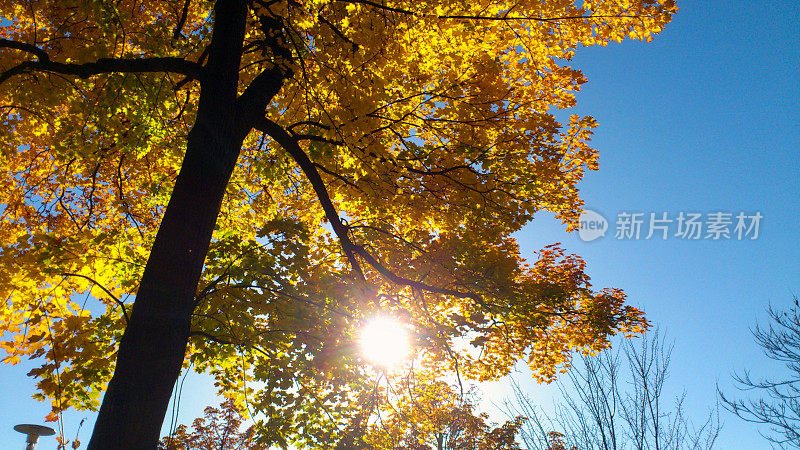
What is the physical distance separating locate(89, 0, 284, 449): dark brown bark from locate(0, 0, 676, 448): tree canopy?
2cm

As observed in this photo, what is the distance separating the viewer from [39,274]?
4.93 meters

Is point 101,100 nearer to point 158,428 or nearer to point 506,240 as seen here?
point 158,428

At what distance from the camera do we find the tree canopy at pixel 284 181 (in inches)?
172

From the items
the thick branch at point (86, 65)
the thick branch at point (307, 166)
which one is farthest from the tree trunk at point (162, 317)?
the thick branch at point (307, 166)

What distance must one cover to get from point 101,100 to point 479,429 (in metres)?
16.5

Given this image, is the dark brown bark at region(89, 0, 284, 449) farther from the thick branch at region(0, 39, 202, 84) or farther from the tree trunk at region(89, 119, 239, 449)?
the thick branch at region(0, 39, 202, 84)

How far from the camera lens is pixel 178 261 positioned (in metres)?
3.76

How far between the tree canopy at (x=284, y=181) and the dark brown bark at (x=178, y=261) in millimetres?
20

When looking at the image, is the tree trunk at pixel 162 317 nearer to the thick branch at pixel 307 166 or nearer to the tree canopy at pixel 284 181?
the tree canopy at pixel 284 181

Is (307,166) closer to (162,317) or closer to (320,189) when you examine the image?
(320,189)

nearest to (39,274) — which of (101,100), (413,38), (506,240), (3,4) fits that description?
(101,100)

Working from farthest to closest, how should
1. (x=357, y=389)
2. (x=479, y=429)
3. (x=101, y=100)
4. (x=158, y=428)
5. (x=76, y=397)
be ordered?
(x=479, y=429)
(x=357, y=389)
(x=101, y=100)
(x=76, y=397)
(x=158, y=428)

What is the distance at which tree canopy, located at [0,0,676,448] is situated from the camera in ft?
14.3

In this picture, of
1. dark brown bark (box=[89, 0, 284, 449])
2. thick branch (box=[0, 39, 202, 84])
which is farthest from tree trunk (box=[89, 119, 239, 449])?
thick branch (box=[0, 39, 202, 84])
